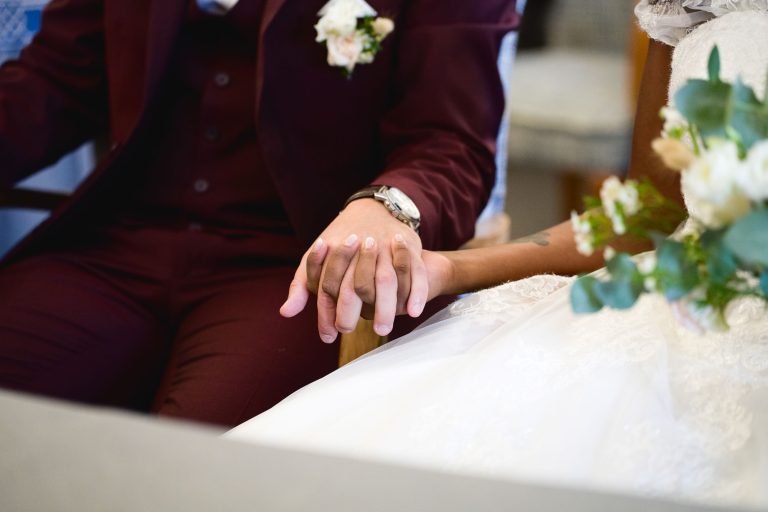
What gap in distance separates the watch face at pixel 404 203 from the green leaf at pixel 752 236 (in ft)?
1.97

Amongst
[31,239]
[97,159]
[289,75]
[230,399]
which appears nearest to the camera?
[230,399]

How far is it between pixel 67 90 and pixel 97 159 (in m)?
0.33

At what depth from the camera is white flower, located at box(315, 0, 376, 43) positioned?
48.9 inches

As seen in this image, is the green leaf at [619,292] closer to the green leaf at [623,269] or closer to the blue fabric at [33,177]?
the green leaf at [623,269]

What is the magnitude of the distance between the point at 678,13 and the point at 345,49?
1.45ft

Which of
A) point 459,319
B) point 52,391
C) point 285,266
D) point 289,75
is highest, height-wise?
point 289,75

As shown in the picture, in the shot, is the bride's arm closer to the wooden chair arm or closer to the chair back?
the wooden chair arm

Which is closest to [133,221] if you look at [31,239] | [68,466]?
[31,239]

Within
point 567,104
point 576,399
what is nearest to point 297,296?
point 576,399

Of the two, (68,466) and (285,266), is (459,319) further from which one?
(68,466)

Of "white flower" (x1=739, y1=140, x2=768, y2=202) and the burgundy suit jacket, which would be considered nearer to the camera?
"white flower" (x1=739, y1=140, x2=768, y2=202)

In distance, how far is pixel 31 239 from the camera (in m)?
1.42

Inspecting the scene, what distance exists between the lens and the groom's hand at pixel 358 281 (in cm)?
95

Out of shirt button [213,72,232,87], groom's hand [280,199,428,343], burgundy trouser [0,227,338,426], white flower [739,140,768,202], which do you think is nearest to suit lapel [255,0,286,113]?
shirt button [213,72,232,87]
